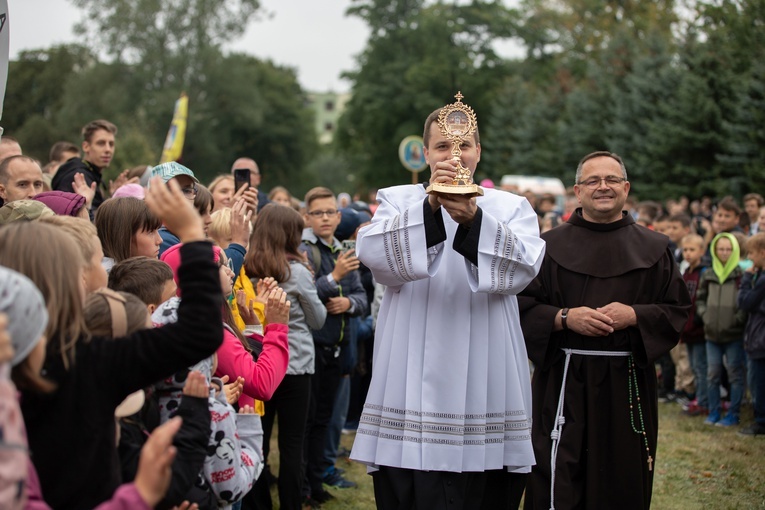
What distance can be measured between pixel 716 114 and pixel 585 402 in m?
21.4

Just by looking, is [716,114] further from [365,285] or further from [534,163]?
[365,285]

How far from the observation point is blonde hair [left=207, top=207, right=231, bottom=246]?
5781mm

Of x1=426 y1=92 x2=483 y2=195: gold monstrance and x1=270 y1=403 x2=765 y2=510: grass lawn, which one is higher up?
x1=426 y1=92 x2=483 y2=195: gold monstrance

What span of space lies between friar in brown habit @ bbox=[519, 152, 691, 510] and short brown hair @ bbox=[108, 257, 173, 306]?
7.86 feet

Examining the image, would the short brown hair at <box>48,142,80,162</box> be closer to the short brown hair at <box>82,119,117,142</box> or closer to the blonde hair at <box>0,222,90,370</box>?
the short brown hair at <box>82,119,117,142</box>

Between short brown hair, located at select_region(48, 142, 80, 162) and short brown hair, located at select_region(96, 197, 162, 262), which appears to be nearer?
short brown hair, located at select_region(96, 197, 162, 262)

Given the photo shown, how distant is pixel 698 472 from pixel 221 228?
4773 millimetres

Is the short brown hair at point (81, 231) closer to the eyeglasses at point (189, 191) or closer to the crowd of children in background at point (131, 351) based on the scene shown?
the crowd of children in background at point (131, 351)

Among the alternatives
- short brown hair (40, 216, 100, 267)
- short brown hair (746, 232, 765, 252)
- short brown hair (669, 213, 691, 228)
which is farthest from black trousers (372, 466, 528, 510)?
short brown hair (669, 213, 691, 228)

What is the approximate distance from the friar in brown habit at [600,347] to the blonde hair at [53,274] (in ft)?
10.4

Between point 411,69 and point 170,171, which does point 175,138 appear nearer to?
point 170,171

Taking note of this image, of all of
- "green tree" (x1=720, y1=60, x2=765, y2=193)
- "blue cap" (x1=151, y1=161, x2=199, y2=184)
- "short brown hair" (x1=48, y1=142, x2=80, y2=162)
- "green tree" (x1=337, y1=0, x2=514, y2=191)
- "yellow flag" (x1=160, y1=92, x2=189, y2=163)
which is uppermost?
"green tree" (x1=337, y1=0, x2=514, y2=191)

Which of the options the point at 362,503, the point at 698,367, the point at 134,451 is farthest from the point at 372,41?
the point at 134,451

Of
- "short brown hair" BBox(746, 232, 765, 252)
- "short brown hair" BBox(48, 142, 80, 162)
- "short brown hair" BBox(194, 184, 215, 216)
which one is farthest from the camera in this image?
"short brown hair" BBox(48, 142, 80, 162)
